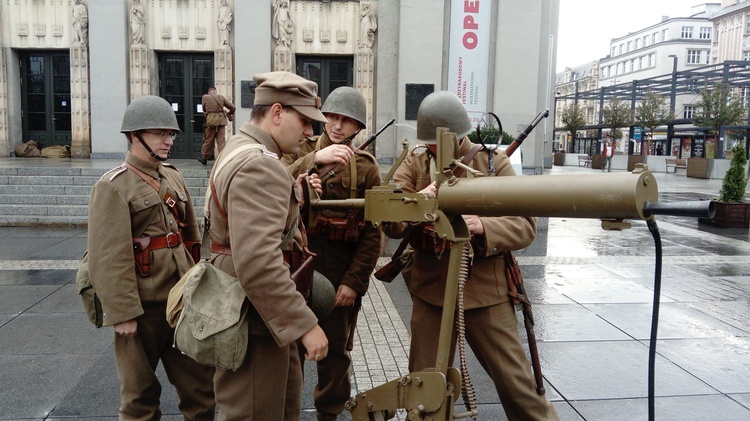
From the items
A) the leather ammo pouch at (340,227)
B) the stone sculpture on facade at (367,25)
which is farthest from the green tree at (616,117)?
the leather ammo pouch at (340,227)

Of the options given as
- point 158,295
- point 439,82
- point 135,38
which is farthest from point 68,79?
point 158,295

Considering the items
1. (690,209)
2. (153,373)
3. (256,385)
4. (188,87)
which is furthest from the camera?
(188,87)

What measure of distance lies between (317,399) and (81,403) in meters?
1.51

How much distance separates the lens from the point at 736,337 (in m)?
5.07

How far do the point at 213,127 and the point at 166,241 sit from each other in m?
11.0

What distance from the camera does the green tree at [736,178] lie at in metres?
11.5

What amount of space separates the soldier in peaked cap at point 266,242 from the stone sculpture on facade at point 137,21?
49.9 feet

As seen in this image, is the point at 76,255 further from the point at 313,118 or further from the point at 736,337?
the point at 736,337

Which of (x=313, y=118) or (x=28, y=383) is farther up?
(x=313, y=118)

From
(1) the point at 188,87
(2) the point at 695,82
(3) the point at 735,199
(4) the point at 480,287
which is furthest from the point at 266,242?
(2) the point at 695,82

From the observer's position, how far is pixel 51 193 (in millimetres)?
11375

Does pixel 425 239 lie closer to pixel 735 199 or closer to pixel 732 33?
pixel 735 199

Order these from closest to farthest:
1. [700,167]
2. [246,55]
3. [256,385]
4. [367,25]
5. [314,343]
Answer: [314,343] → [256,385] → [246,55] → [367,25] → [700,167]

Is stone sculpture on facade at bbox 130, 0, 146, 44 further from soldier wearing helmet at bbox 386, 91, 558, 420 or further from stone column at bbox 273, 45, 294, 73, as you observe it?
soldier wearing helmet at bbox 386, 91, 558, 420
